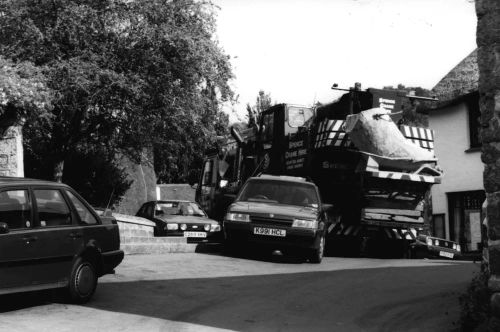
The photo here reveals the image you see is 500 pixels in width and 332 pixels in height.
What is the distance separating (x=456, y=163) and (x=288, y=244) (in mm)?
11938

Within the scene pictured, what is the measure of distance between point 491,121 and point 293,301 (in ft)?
14.0

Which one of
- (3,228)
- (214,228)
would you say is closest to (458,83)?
(214,228)

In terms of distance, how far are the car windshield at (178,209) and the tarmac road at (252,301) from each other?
252 inches

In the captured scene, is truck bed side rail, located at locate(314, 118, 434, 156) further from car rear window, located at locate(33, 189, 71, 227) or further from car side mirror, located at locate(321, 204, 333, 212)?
car rear window, located at locate(33, 189, 71, 227)

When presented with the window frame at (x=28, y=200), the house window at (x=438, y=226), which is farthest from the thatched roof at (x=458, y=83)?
the window frame at (x=28, y=200)

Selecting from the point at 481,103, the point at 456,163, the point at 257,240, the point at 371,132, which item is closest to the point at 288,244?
the point at 257,240

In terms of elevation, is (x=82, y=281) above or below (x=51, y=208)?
below

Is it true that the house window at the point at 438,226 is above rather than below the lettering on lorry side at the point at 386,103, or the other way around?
below

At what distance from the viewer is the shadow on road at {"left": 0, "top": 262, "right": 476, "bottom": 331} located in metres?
8.12

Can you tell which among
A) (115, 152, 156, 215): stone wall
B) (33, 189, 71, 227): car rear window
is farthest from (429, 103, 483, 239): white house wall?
(33, 189, 71, 227): car rear window

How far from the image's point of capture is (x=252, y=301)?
375 inches

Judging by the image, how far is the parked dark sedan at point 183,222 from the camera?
19.0 m

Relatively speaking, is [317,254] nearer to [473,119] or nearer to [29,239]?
[29,239]

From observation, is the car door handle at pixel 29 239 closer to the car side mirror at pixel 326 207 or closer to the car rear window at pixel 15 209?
the car rear window at pixel 15 209
